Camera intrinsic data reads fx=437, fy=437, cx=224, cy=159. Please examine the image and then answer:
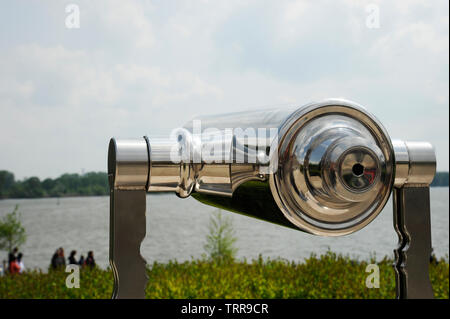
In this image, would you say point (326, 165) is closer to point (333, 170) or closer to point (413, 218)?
point (333, 170)

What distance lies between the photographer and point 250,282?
16.0 ft

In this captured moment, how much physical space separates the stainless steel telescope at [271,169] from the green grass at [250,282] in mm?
3779

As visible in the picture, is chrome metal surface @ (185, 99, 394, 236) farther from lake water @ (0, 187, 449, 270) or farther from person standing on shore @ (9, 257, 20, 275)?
lake water @ (0, 187, 449, 270)

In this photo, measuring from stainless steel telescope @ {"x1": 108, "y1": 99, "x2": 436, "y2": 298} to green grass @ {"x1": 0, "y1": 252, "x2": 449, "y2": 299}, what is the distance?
3779 millimetres

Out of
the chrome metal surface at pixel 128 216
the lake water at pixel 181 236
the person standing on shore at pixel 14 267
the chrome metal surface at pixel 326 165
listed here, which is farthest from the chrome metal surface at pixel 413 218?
the lake water at pixel 181 236

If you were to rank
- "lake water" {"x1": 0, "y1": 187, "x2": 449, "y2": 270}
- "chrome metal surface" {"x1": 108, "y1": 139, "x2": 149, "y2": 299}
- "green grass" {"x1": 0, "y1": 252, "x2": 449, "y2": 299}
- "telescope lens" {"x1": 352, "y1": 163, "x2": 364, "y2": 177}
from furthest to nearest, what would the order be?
"lake water" {"x1": 0, "y1": 187, "x2": 449, "y2": 270} < "green grass" {"x1": 0, "y1": 252, "x2": 449, "y2": 299} < "chrome metal surface" {"x1": 108, "y1": 139, "x2": 149, "y2": 299} < "telescope lens" {"x1": 352, "y1": 163, "x2": 364, "y2": 177}

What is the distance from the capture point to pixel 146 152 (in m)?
0.63

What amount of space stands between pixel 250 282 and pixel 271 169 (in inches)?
179

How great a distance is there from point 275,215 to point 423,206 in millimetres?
384

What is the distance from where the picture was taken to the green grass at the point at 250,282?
14.7 ft

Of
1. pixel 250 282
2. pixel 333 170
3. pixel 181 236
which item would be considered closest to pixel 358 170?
pixel 333 170

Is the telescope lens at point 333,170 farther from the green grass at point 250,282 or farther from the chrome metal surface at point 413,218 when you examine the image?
the green grass at point 250,282

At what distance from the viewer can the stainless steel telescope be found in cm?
52

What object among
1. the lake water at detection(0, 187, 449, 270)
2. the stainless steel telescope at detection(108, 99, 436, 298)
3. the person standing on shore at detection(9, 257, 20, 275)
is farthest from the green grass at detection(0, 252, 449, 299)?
the lake water at detection(0, 187, 449, 270)
